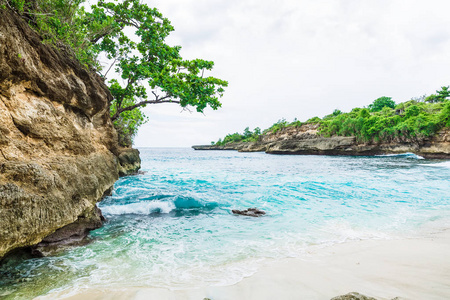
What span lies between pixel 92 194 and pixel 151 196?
4487mm

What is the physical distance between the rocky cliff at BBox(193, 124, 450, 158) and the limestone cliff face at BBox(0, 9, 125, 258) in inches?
1870

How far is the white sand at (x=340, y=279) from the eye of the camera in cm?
292

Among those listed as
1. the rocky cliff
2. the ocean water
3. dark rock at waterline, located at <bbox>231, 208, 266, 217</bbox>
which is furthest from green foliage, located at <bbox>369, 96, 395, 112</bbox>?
dark rock at waterline, located at <bbox>231, 208, 266, 217</bbox>

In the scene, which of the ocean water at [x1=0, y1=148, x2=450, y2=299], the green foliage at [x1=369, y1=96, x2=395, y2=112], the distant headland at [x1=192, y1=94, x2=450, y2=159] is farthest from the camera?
the green foliage at [x1=369, y1=96, x2=395, y2=112]

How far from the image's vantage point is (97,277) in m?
3.48

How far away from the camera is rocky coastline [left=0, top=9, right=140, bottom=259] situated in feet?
10.8

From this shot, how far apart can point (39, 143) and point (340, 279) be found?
228 inches

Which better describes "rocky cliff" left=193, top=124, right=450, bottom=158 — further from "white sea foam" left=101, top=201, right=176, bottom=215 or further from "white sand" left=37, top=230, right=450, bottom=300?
"white sea foam" left=101, top=201, right=176, bottom=215

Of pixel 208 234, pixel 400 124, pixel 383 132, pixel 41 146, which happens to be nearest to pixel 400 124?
pixel 400 124

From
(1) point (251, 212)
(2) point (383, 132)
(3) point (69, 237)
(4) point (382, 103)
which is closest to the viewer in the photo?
(3) point (69, 237)

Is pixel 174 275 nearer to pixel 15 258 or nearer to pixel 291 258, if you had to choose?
pixel 291 258

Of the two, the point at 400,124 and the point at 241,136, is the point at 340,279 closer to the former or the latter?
the point at 400,124

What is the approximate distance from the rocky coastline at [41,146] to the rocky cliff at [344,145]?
47.4m

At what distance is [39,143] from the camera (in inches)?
167
